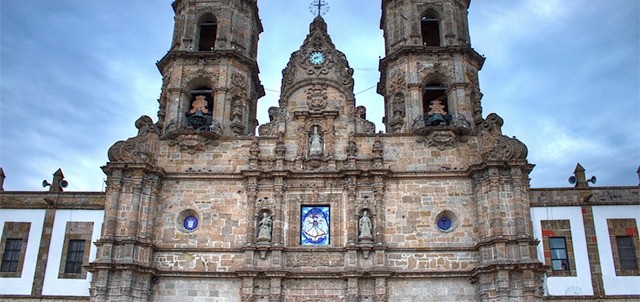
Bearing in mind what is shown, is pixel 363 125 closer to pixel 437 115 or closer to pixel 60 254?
pixel 437 115

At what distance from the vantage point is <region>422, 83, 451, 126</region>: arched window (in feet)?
82.8

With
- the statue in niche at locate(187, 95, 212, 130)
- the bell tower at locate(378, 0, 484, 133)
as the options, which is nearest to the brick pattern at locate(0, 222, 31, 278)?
the statue in niche at locate(187, 95, 212, 130)

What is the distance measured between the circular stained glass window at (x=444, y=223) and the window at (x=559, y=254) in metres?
3.95

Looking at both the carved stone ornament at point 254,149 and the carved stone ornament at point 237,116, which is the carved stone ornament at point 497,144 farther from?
the carved stone ornament at point 237,116

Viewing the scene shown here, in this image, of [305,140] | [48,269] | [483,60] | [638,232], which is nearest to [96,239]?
[48,269]

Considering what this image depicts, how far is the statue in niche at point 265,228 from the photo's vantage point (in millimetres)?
22859

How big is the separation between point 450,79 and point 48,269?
17.3 m

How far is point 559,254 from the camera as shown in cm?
2372

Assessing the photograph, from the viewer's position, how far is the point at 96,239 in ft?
80.2

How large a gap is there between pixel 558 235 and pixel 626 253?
98.8 inches

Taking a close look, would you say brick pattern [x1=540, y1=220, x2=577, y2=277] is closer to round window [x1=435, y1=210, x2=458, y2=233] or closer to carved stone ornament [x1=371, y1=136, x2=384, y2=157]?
round window [x1=435, y1=210, x2=458, y2=233]

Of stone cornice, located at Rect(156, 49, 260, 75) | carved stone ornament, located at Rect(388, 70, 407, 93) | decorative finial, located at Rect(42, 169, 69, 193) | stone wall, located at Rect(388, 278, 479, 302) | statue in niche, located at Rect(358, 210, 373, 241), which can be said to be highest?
stone cornice, located at Rect(156, 49, 260, 75)

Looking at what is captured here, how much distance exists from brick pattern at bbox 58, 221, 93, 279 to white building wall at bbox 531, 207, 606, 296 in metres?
16.9

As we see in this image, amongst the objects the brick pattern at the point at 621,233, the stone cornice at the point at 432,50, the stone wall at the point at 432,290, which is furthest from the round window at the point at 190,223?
the brick pattern at the point at 621,233
